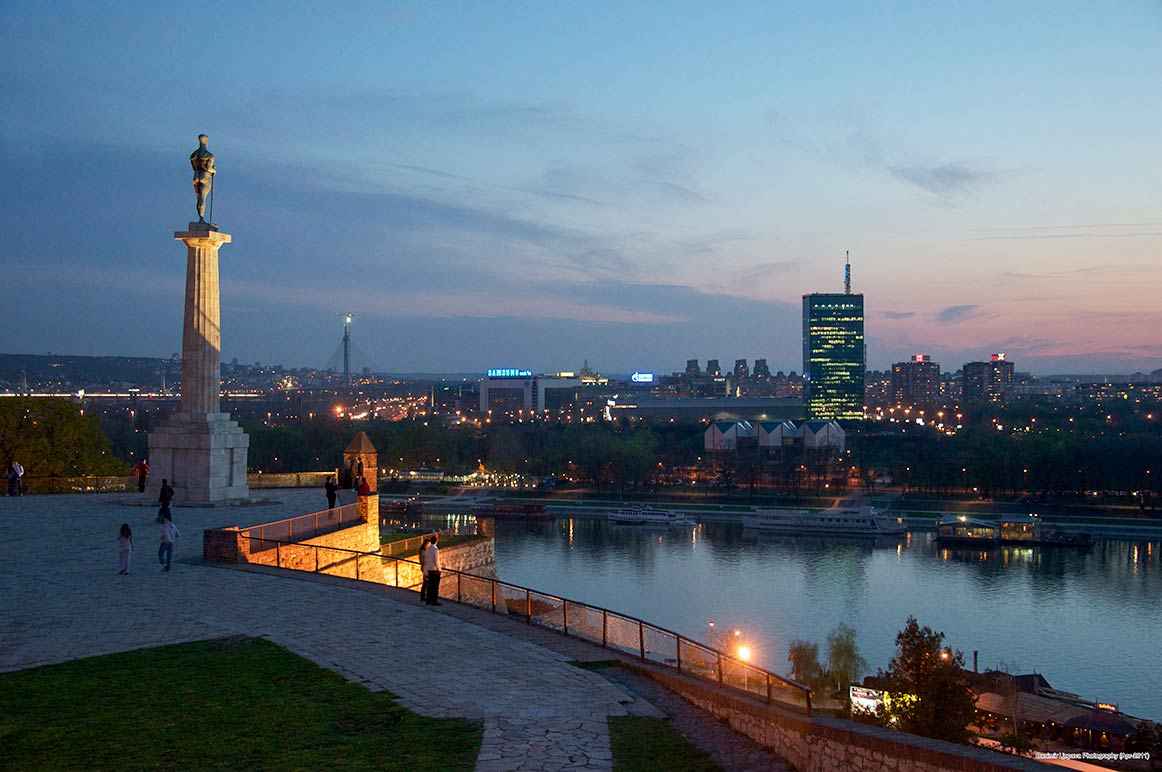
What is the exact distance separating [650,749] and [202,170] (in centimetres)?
2009

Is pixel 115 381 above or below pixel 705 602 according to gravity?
above

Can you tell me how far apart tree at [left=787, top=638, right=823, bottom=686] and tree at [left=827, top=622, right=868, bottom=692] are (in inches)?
16.4

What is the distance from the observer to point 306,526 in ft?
63.5

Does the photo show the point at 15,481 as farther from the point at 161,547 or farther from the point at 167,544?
the point at 167,544

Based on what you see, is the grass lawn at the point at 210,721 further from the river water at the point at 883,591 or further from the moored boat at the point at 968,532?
the moored boat at the point at 968,532

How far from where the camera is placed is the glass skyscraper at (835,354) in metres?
187

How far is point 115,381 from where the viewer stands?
18400cm

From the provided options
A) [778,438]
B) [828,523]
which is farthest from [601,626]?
[778,438]

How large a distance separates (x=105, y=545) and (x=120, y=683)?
A: 10.2 m

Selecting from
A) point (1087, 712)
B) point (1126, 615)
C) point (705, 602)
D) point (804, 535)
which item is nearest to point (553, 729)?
point (1087, 712)

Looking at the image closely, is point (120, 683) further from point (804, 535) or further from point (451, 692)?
point (804, 535)

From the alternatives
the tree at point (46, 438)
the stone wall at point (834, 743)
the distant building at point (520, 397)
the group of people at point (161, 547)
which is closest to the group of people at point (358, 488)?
the group of people at point (161, 547)

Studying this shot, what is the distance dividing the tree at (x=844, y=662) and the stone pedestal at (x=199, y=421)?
55.1ft

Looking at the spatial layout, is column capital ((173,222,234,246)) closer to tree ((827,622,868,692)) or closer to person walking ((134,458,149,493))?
person walking ((134,458,149,493))
